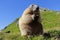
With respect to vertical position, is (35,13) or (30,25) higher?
(35,13)

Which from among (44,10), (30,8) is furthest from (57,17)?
(30,8)

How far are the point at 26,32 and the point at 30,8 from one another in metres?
1.86

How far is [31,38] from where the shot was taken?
1623 centimetres

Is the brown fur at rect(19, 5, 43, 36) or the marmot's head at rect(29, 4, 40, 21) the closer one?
the marmot's head at rect(29, 4, 40, 21)

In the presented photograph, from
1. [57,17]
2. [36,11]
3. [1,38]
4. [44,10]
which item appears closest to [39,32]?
[36,11]

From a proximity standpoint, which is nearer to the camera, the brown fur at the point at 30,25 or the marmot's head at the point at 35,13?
the marmot's head at the point at 35,13

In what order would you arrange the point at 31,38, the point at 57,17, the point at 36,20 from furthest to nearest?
the point at 57,17
the point at 36,20
the point at 31,38

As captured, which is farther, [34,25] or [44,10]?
[44,10]

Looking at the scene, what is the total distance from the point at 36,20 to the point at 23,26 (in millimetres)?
1098

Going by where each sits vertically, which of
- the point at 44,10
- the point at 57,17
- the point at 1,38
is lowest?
the point at 1,38

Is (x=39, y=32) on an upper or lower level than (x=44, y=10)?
lower

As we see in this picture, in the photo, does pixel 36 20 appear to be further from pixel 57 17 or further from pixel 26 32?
pixel 57 17

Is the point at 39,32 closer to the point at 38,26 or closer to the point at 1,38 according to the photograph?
the point at 38,26

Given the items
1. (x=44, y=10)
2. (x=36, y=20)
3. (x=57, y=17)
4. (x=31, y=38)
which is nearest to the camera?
(x=31, y=38)
